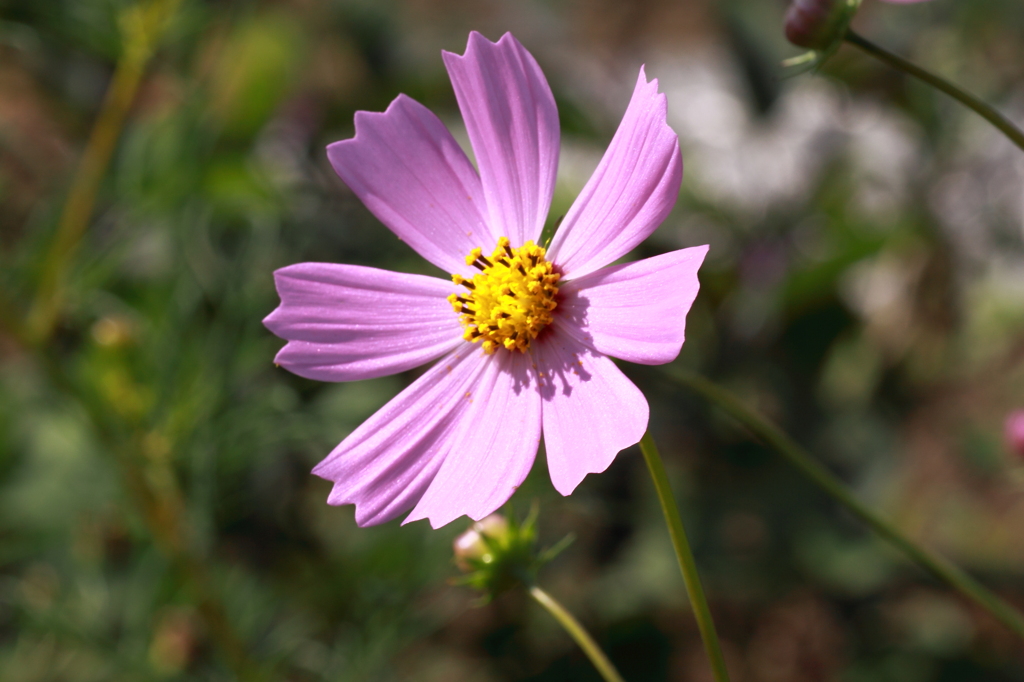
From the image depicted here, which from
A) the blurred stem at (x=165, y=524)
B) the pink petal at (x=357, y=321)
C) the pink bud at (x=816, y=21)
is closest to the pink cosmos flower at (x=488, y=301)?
the pink petal at (x=357, y=321)

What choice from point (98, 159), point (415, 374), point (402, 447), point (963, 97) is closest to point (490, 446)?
point (402, 447)

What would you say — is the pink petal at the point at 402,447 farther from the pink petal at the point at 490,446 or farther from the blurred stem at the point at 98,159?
the blurred stem at the point at 98,159

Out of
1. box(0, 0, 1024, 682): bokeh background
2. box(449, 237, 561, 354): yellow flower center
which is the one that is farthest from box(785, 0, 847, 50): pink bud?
box(0, 0, 1024, 682): bokeh background

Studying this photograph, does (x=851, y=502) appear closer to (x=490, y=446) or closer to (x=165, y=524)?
(x=490, y=446)

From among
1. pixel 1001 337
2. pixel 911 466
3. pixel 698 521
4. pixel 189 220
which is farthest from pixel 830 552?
pixel 189 220

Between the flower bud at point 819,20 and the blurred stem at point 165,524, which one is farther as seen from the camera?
the blurred stem at point 165,524

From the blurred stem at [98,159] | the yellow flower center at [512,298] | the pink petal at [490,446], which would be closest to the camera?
the pink petal at [490,446]

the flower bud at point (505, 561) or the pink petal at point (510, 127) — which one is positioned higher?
the pink petal at point (510, 127)
